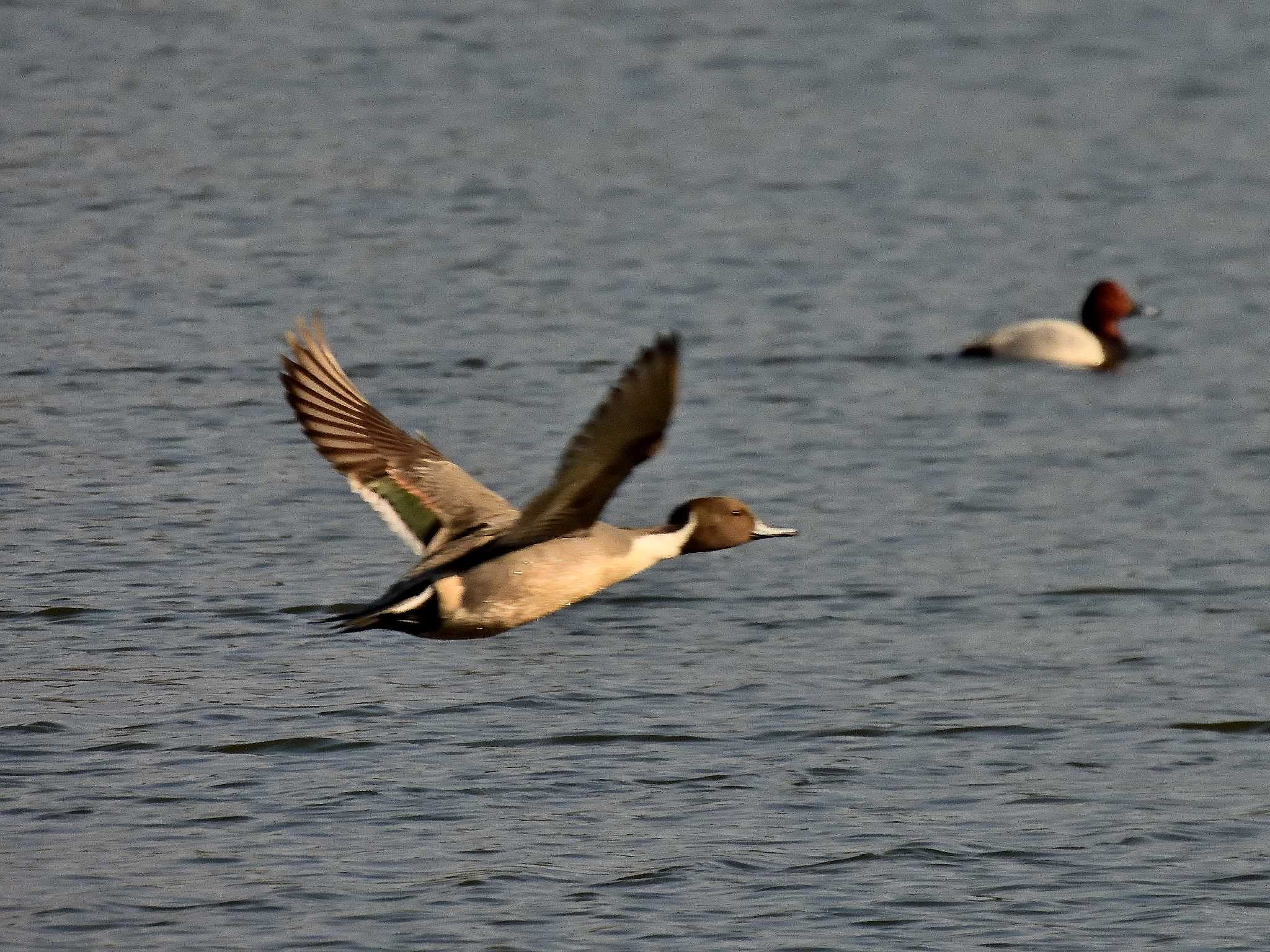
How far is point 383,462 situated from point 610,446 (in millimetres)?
1888

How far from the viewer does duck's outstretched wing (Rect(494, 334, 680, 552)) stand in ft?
20.8

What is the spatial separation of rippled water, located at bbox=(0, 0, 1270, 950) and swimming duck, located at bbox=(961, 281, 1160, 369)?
16 centimetres

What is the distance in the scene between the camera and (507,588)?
766cm

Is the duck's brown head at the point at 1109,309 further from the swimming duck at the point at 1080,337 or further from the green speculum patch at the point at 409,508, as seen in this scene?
the green speculum patch at the point at 409,508

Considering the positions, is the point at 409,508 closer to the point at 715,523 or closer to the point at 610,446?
the point at 715,523

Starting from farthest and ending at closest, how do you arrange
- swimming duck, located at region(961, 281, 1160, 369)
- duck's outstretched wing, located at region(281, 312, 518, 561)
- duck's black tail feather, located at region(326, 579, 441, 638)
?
swimming duck, located at region(961, 281, 1160, 369), duck's outstretched wing, located at region(281, 312, 518, 561), duck's black tail feather, located at region(326, 579, 441, 638)

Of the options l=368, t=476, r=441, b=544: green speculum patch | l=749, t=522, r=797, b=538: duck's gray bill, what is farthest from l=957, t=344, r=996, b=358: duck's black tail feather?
l=368, t=476, r=441, b=544: green speculum patch

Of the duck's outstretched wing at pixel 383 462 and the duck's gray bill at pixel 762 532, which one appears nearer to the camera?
the duck's outstretched wing at pixel 383 462

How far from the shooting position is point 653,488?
11820 mm

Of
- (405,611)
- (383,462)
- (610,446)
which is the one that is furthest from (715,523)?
(610,446)

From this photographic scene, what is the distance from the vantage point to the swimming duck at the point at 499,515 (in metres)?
6.61

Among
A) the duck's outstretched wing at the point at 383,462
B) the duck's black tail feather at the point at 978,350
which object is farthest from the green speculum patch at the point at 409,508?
the duck's black tail feather at the point at 978,350

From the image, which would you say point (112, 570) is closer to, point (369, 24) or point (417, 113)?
point (417, 113)

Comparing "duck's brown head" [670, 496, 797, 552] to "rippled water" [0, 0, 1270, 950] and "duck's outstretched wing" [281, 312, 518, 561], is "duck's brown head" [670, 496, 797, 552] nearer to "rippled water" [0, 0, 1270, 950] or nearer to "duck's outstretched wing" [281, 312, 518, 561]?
"duck's outstretched wing" [281, 312, 518, 561]
